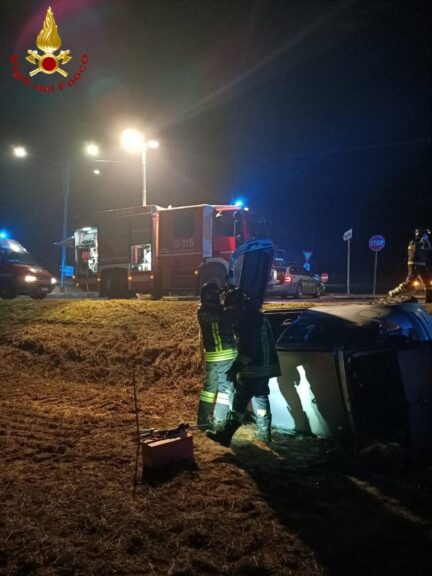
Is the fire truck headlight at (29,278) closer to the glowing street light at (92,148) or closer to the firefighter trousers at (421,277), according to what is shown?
the glowing street light at (92,148)

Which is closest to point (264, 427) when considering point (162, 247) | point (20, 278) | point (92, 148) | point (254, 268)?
point (254, 268)

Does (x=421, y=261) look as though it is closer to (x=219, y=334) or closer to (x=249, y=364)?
(x=219, y=334)

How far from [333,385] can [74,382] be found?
513 centimetres

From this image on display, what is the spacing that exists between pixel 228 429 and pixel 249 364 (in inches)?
28.5

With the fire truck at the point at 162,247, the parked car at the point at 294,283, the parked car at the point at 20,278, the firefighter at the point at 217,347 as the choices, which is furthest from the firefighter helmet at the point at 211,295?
the parked car at the point at 20,278

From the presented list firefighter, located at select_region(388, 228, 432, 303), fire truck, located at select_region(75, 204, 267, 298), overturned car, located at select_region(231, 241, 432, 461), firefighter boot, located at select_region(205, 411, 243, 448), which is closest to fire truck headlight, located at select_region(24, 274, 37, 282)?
fire truck, located at select_region(75, 204, 267, 298)

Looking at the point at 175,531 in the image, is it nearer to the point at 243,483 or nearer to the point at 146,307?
the point at 243,483

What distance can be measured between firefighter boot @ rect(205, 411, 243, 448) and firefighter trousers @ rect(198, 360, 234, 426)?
0.16 metres

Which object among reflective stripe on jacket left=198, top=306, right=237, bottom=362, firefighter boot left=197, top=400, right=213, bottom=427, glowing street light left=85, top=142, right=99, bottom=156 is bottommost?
firefighter boot left=197, top=400, right=213, bottom=427

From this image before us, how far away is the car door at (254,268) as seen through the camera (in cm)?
517

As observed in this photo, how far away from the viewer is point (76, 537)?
297 centimetres

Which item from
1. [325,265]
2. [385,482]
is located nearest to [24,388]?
[385,482]
